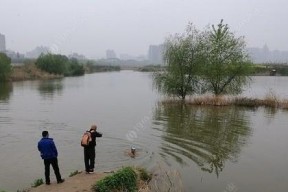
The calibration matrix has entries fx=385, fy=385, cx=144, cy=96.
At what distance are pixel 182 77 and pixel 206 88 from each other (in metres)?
3.60

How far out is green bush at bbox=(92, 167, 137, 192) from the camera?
516 inches

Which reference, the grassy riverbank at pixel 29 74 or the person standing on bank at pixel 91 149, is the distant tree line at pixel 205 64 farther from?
the grassy riverbank at pixel 29 74

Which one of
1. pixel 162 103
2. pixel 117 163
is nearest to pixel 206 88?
pixel 162 103

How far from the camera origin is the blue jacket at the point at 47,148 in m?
13.6

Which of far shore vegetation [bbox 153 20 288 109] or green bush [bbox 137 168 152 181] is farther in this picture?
far shore vegetation [bbox 153 20 288 109]

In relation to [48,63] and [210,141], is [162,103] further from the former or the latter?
[48,63]

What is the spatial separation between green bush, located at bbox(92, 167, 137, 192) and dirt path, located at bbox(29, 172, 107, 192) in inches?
16.3

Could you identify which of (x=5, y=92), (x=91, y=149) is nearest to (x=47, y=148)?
(x=91, y=149)

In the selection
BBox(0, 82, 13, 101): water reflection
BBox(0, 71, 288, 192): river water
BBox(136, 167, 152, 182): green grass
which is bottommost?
BBox(0, 82, 13, 101): water reflection

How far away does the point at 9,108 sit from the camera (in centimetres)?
3781

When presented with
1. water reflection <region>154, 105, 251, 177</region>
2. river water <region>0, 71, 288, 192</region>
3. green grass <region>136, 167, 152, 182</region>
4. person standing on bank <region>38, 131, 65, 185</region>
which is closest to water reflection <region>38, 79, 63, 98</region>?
river water <region>0, 71, 288, 192</region>

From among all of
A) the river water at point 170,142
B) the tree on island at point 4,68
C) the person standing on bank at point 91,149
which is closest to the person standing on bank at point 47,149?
the person standing on bank at point 91,149

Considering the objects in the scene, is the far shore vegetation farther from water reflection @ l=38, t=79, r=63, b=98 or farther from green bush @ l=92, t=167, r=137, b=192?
green bush @ l=92, t=167, r=137, b=192

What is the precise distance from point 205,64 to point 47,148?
34.3 m
